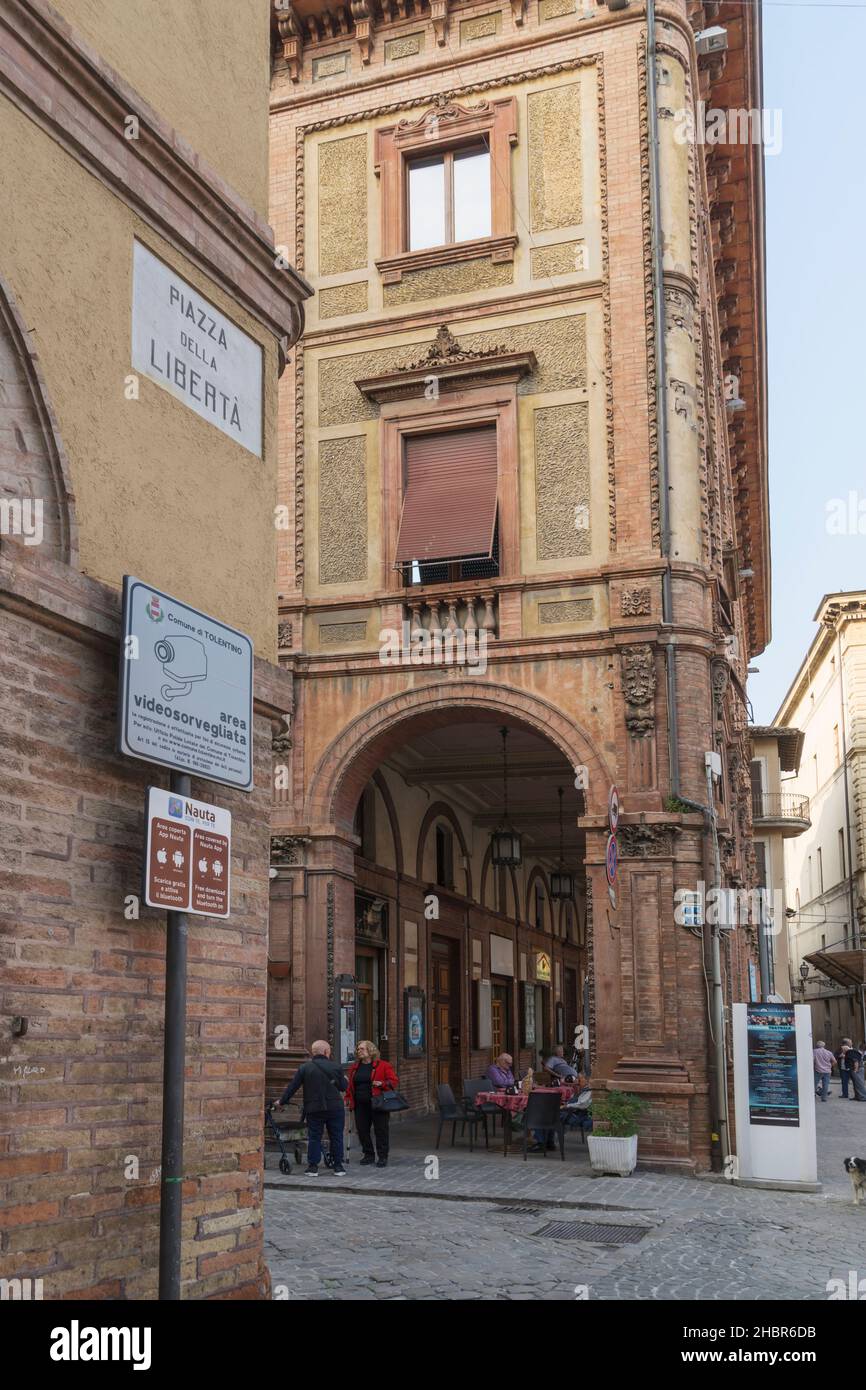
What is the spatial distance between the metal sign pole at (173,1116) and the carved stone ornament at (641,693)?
11354mm

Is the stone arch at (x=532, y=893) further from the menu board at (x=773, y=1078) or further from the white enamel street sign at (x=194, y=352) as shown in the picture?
the white enamel street sign at (x=194, y=352)

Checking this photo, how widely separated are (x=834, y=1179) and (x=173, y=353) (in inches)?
512

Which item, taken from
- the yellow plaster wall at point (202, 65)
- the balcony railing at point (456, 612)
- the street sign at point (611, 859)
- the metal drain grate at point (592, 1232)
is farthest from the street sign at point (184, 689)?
the balcony railing at point (456, 612)

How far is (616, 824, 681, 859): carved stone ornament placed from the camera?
1628cm

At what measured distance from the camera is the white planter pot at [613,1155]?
15234mm

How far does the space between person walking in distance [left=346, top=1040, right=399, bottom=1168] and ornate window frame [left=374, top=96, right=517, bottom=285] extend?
10.5 meters

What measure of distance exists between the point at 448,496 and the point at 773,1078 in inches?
326

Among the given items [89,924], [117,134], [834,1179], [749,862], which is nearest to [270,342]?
[117,134]

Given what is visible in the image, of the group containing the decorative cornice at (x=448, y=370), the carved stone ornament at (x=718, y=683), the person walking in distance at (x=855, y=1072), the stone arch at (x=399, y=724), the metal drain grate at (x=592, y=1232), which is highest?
the decorative cornice at (x=448, y=370)

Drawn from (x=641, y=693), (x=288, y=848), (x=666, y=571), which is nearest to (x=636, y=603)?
(x=666, y=571)

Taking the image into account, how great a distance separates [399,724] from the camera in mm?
18016

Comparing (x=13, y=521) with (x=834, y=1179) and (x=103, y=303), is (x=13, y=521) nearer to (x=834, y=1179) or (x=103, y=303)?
(x=103, y=303)

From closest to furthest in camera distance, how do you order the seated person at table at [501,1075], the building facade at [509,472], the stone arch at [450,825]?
the building facade at [509,472] < the seated person at table at [501,1075] < the stone arch at [450,825]

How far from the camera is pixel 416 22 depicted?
65.2 ft
